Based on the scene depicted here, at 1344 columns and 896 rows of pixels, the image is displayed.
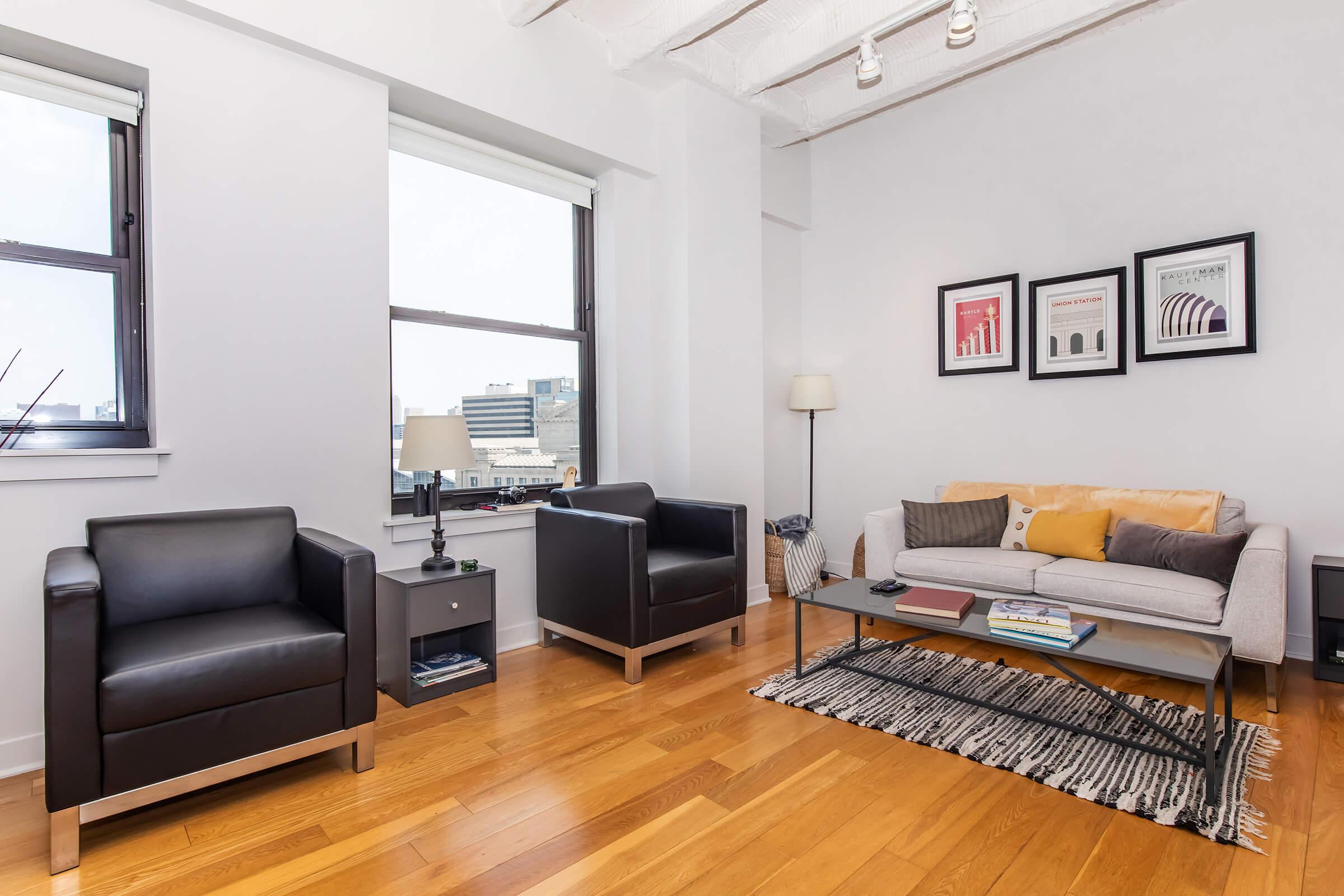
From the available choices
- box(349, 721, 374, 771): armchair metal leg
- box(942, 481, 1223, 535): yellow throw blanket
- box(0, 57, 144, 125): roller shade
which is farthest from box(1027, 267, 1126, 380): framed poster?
box(0, 57, 144, 125): roller shade

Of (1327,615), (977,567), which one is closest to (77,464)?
(977,567)

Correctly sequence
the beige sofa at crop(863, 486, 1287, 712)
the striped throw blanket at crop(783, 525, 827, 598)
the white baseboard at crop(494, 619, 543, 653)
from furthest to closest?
the striped throw blanket at crop(783, 525, 827, 598), the white baseboard at crop(494, 619, 543, 653), the beige sofa at crop(863, 486, 1287, 712)

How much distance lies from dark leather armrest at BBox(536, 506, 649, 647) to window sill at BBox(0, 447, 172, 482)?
1569 mm

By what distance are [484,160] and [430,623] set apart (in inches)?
92.8

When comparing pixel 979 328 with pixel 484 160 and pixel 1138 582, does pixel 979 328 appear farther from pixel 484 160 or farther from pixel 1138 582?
pixel 484 160

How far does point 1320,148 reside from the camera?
3174 mm

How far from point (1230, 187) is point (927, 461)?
2.12 m

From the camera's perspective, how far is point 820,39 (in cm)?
363

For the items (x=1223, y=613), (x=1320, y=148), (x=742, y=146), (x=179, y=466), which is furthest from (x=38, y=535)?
(x=1320, y=148)

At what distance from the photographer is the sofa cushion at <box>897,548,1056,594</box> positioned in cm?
328

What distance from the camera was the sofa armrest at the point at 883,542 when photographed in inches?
146

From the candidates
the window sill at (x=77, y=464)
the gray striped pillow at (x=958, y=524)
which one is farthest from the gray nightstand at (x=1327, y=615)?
the window sill at (x=77, y=464)

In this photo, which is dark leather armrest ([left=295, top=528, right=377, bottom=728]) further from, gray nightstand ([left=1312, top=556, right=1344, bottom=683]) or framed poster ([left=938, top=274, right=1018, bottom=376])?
framed poster ([left=938, top=274, right=1018, bottom=376])

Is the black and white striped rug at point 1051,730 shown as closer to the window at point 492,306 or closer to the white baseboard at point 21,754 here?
the window at point 492,306
